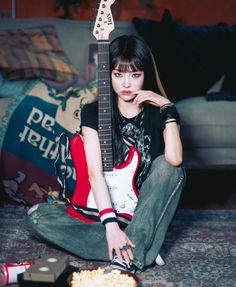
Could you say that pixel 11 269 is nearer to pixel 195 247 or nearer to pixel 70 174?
pixel 195 247

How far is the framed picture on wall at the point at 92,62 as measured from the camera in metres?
3.27

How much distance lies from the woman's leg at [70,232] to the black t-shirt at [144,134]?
237 mm

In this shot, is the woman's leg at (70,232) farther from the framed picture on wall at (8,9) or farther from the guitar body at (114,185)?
the framed picture on wall at (8,9)

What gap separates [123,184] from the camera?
2070 mm

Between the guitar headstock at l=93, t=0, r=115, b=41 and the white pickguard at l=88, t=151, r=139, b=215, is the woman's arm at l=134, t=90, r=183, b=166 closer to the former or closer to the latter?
the white pickguard at l=88, t=151, r=139, b=215

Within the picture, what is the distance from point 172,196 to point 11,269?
0.60 m

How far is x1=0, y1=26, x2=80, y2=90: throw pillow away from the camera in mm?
2990

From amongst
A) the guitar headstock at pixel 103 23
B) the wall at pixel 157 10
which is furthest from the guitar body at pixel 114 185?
the wall at pixel 157 10

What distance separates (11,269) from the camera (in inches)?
70.2

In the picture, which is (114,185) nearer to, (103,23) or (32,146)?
(103,23)

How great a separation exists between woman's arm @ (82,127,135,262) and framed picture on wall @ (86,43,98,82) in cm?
124

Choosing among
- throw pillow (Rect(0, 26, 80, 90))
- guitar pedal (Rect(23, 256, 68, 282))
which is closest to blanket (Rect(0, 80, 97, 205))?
throw pillow (Rect(0, 26, 80, 90))

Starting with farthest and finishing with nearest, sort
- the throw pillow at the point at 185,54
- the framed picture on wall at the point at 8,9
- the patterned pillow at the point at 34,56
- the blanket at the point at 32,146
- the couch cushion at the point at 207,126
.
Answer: the framed picture on wall at the point at 8,9
the throw pillow at the point at 185,54
the patterned pillow at the point at 34,56
the couch cushion at the point at 207,126
the blanket at the point at 32,146

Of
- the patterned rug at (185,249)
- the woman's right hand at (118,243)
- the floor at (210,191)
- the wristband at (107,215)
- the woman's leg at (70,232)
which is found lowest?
the floor at (210,191)
